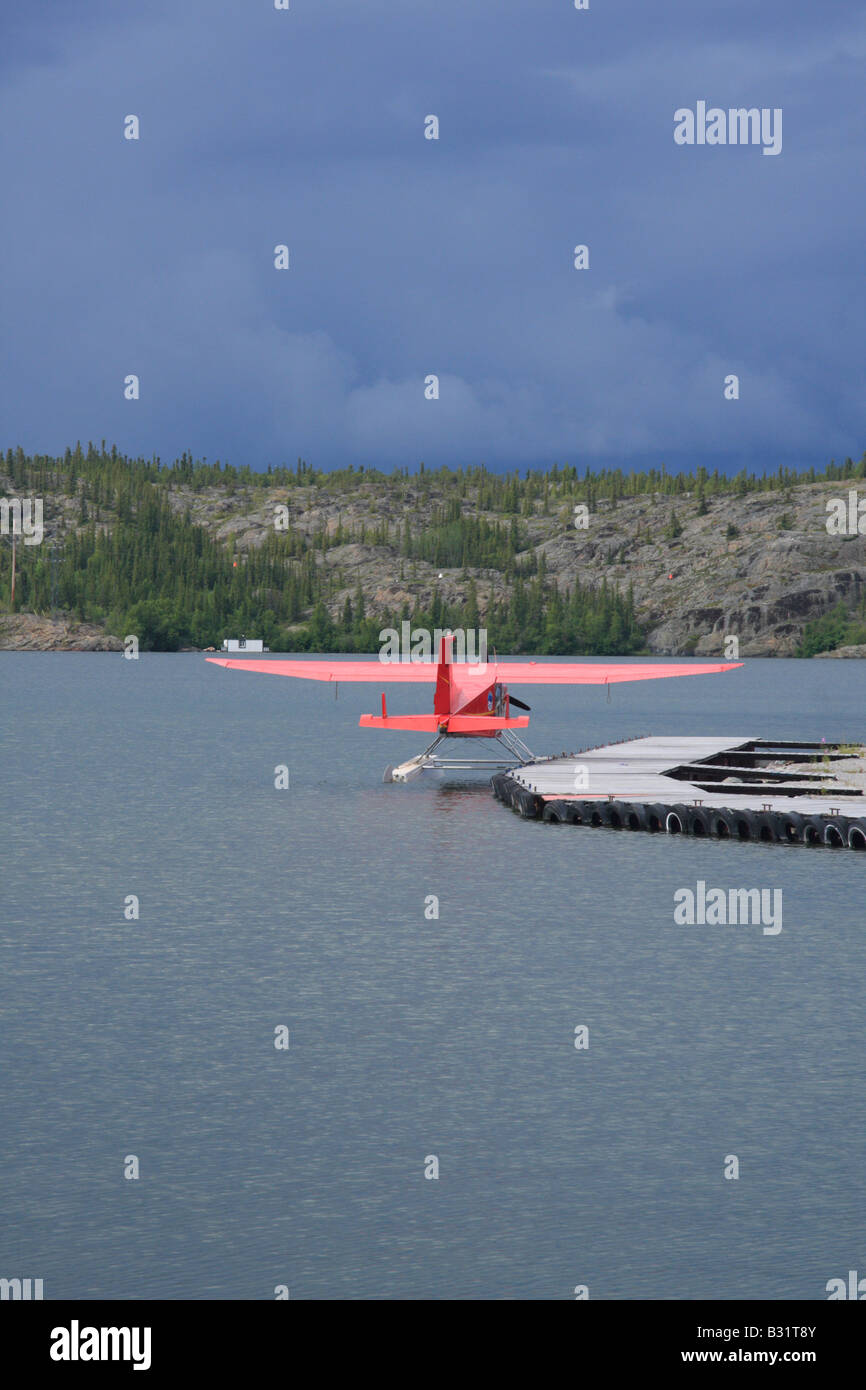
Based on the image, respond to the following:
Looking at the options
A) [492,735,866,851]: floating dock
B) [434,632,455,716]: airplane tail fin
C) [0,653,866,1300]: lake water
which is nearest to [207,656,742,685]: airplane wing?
[434,632,455,716]: airplane tail fin

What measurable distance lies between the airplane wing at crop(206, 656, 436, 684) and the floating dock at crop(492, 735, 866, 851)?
4.77 meters

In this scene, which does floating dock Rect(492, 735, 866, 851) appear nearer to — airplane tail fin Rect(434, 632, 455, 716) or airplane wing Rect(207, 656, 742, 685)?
airplane wing Rect(207, 656, 742, 685)

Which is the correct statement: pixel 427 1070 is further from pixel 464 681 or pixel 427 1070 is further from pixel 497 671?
pixel 497 671

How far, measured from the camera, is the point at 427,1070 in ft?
59.8

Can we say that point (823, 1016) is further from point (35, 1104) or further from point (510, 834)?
point (510, 834)

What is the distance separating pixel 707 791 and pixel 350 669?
12.9 meters

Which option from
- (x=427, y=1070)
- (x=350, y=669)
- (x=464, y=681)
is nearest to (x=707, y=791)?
(x=464, y=681)

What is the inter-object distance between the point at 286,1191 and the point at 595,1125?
12.0 feet

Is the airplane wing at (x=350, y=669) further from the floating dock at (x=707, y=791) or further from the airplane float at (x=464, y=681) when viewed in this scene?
the floating dock at (x=707, y=791)

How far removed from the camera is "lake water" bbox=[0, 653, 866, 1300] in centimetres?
1316

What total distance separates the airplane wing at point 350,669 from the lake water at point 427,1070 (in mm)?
9966

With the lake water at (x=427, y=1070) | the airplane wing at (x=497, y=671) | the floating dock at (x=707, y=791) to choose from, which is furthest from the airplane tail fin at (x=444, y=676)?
the lake water at (x=427, y=1070)

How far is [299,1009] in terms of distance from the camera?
→ 21.2m

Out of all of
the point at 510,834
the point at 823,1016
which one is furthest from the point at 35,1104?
the point at 510,834
